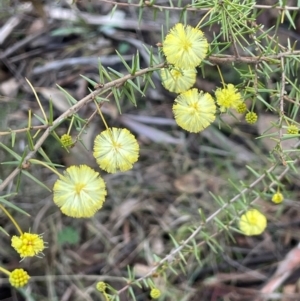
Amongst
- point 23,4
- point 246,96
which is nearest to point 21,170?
point 246,96

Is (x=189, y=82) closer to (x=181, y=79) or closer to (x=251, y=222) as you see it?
(x=181, y=79)

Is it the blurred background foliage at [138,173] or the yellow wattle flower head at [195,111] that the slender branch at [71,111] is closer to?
the yellow wattle flower head at [195,111]

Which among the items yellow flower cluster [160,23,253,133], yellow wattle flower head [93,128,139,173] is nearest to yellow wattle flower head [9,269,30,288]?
yellow wattle flower head [93,128,139,173]

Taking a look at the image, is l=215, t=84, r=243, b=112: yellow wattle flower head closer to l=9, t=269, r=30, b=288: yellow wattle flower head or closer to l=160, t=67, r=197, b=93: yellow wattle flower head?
l=160, t=67, r=197, b=93: yellow wattle flower head

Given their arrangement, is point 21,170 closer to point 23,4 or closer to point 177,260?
point 177,260

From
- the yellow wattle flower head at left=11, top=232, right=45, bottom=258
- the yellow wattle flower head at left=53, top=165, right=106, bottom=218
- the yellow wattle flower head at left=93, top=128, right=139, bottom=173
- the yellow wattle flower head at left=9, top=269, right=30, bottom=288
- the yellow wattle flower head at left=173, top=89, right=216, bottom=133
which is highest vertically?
the yellow wattle flower head at left=173, top=89, right=216, bottom=133
